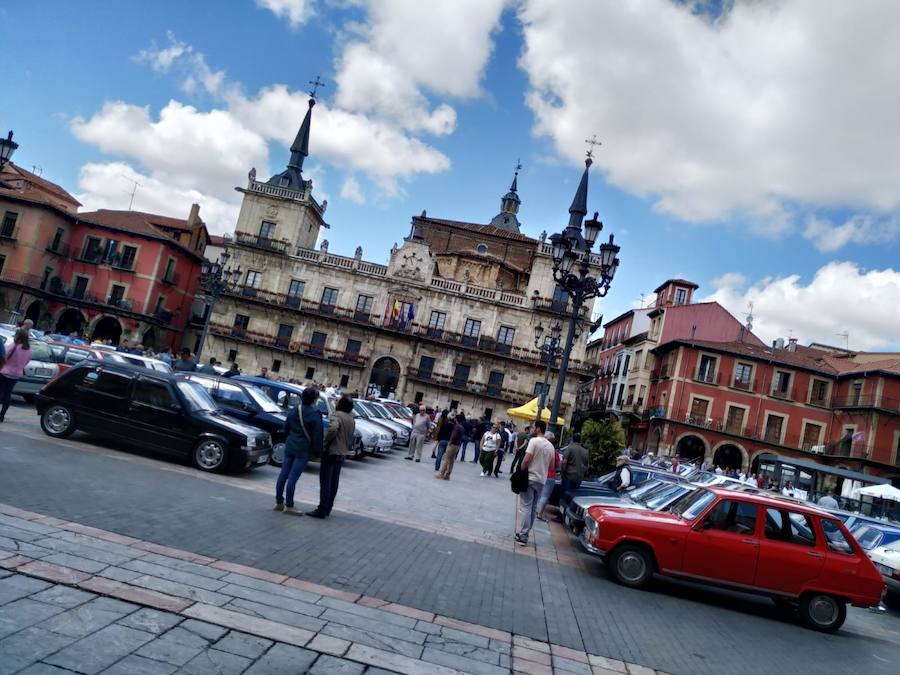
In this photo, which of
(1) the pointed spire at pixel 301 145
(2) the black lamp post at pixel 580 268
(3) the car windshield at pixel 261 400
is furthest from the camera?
(1) the pointed spire at pixel 301 145

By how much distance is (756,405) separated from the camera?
4284 cm

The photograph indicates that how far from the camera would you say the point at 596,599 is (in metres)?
7.28

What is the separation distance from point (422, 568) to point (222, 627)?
2.95 meters

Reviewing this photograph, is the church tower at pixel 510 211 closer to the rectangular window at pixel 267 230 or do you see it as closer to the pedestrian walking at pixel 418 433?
the rectangular window at pixel 267 230

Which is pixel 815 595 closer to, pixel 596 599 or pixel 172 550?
pixel 596 599

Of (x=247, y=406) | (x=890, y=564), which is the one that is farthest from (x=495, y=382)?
(x=890, y=564)

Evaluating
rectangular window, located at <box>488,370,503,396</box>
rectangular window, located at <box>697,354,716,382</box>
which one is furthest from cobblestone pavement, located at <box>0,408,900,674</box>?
rectangular window, located at <box>488,370,503,396</box>

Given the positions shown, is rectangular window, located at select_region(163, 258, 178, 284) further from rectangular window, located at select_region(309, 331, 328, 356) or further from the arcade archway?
the arcade archway

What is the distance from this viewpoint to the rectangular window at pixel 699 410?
43.2m

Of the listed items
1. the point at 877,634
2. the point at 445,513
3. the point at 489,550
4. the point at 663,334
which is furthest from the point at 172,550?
the point at 663,334

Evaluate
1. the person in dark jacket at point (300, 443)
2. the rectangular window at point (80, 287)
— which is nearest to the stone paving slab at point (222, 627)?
the person in dark jacket at point (300, 443)

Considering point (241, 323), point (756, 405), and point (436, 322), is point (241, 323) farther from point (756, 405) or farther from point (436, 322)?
point (756, 405)

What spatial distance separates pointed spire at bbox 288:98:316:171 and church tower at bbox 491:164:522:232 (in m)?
19.9

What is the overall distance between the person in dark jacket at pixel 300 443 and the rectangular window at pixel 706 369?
1566 inches
